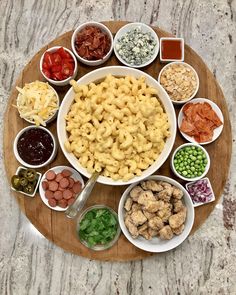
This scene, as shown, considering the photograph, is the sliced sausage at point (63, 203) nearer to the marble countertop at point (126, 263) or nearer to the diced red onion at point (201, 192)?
the marble countertop at point (126, 263)

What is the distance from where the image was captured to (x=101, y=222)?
234 cm

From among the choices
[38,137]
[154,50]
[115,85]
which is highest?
[154,50]

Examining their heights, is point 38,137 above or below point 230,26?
below

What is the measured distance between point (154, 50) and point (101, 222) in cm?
93

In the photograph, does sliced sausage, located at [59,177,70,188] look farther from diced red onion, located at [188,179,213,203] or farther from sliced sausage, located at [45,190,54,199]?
diced red onion, located at [188,179,213,203]

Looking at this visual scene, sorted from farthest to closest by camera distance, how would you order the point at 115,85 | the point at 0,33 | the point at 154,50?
the point at 0,33, the point at 154,50, the point at 115,85

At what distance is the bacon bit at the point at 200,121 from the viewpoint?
7.61 feet

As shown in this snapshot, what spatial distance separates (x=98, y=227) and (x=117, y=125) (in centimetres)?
56

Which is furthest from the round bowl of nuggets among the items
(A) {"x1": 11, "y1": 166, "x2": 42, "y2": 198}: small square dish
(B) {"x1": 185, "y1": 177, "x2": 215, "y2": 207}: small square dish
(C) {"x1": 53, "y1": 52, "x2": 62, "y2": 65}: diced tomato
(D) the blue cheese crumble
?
(C) {"x1": 53, "y1": 52, "x2": 62, "y2": 65}: diced tomato

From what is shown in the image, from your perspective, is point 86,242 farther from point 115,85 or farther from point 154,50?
point 154,50

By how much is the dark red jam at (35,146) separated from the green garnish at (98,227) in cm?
Result: 38

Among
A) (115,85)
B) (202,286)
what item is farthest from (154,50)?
(202,286)

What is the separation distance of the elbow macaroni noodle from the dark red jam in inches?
5.4

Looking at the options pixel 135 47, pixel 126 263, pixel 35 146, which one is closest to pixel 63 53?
pixel 135 47
